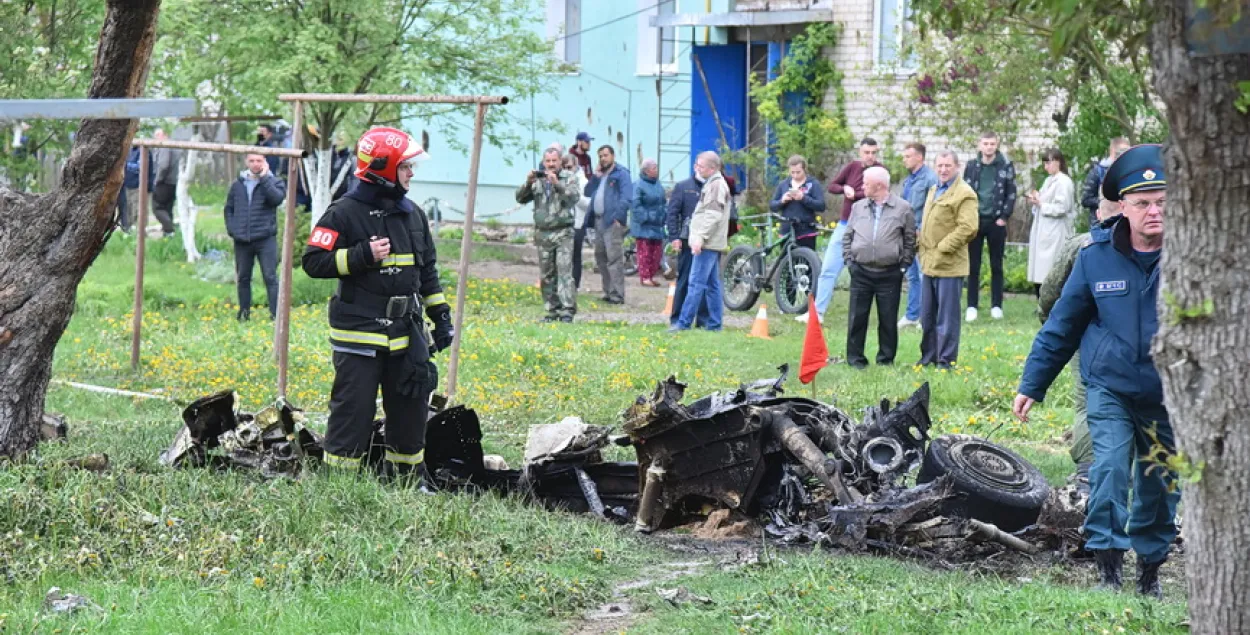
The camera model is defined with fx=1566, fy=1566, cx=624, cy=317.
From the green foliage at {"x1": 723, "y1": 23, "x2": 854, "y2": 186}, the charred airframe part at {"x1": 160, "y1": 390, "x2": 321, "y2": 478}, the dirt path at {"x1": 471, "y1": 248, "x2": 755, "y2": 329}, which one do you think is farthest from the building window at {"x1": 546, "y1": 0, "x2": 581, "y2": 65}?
the charred airframe part at {"x1": 160, "y1": 390, "x2": 321, "y2": 478}

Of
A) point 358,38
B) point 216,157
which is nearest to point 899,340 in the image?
point 358,38

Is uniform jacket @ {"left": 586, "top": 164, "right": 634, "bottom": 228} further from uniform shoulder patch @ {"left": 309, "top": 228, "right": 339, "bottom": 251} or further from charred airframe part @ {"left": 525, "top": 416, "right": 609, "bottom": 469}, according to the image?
uniform shoulder patch @ {"left": 309, "top": 228, "right": 339, "bottom": 251}

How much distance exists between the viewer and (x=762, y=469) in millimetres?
7840

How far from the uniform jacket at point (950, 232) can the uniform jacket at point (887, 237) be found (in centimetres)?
37

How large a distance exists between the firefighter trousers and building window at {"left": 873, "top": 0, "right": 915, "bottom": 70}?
54.9ft

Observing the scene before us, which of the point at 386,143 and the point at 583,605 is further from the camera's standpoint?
the point at 386,143

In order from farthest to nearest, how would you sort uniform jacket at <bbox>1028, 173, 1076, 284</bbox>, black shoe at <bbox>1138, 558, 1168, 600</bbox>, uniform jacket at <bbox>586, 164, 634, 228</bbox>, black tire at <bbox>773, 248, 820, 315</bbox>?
uniform jacket at <bbox>586, 164, 634, 228</bbox> < black tire at <bbox>773, 248, 820, 315</bbox> < uniform jacket at <bbox>1028, 173, 1076, 284</bbox> < black shoe at <bbox>1138, 558, 1168, 600</bbox>

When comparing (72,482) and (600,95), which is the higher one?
(600,95)

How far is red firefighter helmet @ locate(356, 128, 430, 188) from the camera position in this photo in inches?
315

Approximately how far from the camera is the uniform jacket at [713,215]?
1633 cm

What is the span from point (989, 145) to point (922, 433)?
31.5ft

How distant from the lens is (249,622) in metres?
5.62

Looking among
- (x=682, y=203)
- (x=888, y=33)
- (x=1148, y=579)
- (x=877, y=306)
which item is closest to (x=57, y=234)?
(x=1148, y=579)

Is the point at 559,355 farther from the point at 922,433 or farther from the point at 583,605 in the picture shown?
the point at 583,605
